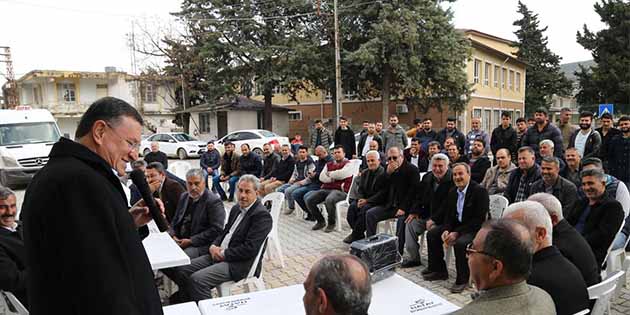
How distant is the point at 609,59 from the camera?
82.3 ft

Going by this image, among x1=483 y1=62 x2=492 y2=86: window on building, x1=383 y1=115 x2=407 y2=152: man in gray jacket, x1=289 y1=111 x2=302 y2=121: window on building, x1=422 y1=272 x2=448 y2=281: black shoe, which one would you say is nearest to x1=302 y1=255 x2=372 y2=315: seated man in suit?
x1=422 y1=272 x2=448 y2=281: black shoe

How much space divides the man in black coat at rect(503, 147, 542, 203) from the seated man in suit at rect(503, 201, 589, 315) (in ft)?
8.28

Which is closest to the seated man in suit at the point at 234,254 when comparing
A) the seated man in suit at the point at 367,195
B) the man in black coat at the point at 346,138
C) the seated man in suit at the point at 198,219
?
the seated man in suit at the point at 198,219

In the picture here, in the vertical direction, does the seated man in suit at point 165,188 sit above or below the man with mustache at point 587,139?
below

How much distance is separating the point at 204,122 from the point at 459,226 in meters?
25.0

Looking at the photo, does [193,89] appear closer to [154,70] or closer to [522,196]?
[154,70]

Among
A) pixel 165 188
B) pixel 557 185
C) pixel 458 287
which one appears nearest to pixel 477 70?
pixel 557 185

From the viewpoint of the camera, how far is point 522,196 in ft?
15.3

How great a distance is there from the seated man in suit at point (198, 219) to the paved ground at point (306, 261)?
905mm

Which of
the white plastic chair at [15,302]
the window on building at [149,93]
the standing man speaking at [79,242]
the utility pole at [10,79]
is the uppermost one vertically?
the utility pole at [10,79]

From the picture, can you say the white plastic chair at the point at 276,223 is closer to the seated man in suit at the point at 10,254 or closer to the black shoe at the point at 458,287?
the black shoe at the point at 458,287

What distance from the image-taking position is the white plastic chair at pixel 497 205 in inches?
182

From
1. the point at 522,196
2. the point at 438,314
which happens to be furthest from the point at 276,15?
the point at 438,314

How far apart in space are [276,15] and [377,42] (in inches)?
220
